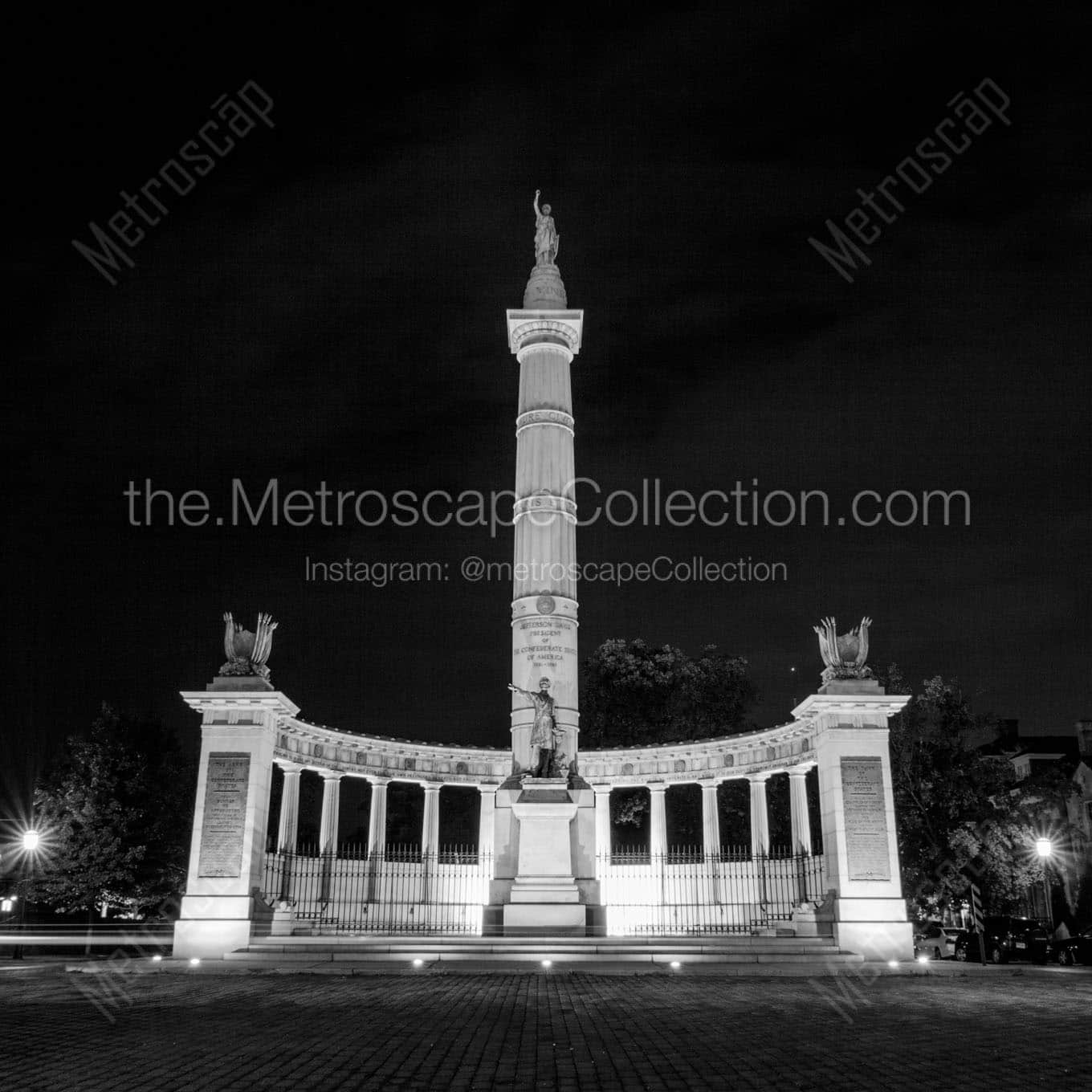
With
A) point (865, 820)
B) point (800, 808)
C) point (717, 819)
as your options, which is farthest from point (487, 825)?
point (865, 820)

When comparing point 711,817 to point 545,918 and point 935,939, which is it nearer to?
point 935,939

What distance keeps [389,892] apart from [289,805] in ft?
15.5

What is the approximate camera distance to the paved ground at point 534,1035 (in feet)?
31.7

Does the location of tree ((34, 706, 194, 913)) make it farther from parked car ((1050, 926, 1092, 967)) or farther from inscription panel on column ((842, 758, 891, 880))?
parked car ((1050, 926, 1092, 967))

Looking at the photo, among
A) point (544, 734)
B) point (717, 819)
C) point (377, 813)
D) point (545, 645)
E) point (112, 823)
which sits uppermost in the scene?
point (545, 645)

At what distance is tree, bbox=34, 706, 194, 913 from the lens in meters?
39.2

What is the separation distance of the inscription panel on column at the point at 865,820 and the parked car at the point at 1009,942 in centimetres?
920

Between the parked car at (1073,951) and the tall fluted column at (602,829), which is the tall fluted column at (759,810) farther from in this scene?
the parked car at (1073,951)

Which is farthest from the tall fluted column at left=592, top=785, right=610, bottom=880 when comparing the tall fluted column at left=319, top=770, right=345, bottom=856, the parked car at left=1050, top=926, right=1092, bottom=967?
the parked car at left=1050, top=926, right=1092, bottom=967

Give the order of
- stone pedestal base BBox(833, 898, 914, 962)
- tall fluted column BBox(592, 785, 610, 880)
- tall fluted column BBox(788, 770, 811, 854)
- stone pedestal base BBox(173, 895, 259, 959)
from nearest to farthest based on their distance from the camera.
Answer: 1. stone pedestal base BBox(173, 895, 259, 959)
2. stone pedestal base BBox(833, 898, 914, 962)
3. tall fluted column BBox(788, 770, 811, 854)
4. tall fluted column BBox(592, 785, 610, 880)

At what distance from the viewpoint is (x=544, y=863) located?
28469 mm

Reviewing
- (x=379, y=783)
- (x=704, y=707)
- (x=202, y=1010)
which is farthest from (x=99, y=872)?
(x=704, y=707)

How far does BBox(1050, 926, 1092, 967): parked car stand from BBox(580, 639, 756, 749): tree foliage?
82.5 ft

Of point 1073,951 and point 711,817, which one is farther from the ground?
point 711,817
